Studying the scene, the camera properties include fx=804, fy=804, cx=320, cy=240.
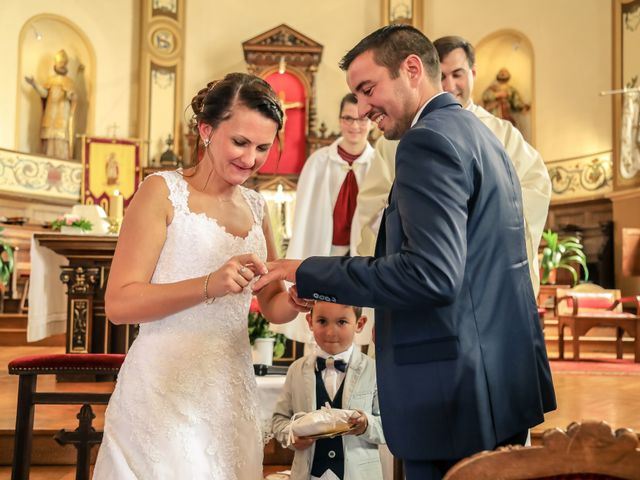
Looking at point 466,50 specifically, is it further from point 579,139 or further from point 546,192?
point 579,139

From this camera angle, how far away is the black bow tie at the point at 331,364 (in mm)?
3057

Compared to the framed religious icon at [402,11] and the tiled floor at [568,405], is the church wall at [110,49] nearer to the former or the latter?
the framed religious icon at [402,11]

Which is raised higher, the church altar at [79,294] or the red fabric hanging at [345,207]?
the red fabric hanging at [345,207]

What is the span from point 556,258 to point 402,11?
5.71 m

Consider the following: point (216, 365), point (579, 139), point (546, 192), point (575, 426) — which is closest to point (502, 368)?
point (575, 426)

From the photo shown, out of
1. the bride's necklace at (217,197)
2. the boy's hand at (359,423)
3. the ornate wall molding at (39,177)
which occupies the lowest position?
the boy's hand at (359,423)

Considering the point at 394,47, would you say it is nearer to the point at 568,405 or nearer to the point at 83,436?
the point at 83,436

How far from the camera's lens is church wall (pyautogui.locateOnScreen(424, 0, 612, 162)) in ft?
41.9

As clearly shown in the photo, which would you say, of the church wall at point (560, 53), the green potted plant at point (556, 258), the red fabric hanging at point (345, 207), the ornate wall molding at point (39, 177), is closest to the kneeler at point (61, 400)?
the red fabric hanging at point (345, 207)

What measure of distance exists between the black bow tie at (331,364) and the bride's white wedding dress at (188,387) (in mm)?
946

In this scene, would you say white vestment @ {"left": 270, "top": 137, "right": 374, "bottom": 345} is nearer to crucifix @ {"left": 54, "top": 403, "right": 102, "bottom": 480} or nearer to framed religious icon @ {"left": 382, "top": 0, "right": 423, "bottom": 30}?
crucifix @ {"left": 54, "top": 403, "right": 102, "bottom": 480}

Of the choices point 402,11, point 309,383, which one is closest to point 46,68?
point 402,11

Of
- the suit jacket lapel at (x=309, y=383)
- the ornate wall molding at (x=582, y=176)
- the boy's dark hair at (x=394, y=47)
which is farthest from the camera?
the ornate wall molding at (x=582, y=176)

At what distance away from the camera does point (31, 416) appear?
320 centimetres
